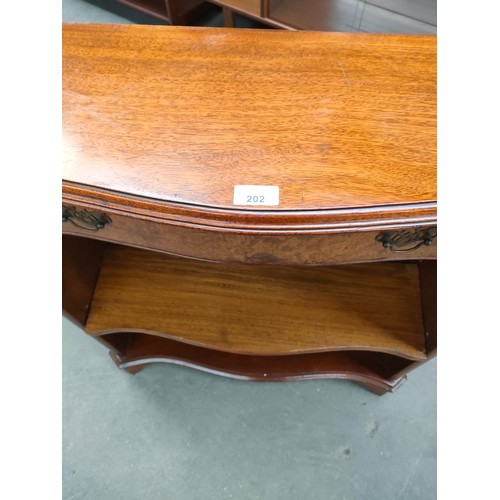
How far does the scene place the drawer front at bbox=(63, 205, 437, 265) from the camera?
20.3 inches

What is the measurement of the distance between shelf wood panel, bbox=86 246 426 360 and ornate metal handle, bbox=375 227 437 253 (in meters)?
0.31

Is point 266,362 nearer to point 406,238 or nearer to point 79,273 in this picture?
point 79,273

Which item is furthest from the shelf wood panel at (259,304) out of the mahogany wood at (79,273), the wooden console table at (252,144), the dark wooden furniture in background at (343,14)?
the dark wooden furniture in background at (343,14)

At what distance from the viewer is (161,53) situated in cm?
61

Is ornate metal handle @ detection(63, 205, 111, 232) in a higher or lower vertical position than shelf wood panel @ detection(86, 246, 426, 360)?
higher

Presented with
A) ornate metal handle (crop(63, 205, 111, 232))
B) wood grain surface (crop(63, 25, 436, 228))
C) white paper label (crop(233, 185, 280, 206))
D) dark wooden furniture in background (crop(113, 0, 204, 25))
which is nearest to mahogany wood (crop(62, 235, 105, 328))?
ornate metal handle (crop(63, 205, 111, 232))

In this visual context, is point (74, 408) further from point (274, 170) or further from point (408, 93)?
point (408, 93)

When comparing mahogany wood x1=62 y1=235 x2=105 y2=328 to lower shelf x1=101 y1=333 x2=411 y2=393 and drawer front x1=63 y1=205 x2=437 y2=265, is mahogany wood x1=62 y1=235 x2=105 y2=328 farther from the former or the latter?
drawer front x1=63 y1=205 x2=437 y2=265

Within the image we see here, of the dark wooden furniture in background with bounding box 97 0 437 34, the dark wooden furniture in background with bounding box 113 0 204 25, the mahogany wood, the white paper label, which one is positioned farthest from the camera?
the dark wooden furniture in background with bounding box 113 0 204 25

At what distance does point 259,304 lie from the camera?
0.88 m

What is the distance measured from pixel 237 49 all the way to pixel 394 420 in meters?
0.88

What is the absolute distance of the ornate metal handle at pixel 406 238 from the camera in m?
0.52

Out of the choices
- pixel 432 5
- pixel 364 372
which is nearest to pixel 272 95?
pixel 364 372

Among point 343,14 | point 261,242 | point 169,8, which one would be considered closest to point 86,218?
point 261,242
